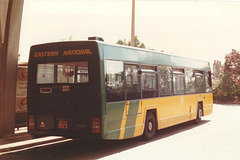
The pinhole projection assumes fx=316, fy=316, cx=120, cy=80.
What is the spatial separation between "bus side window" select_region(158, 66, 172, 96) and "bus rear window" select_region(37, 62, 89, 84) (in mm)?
3853

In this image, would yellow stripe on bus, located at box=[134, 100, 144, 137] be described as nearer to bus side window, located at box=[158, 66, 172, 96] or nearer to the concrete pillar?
bus side window, located at box=[158, 66, 172, 96]

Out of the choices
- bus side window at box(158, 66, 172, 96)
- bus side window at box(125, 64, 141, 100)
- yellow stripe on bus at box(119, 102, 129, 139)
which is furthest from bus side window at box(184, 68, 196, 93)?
yellow stripe on bus at box(119, 102, 129, 139)

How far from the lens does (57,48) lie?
8836 mm

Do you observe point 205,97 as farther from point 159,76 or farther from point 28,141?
point 28,141

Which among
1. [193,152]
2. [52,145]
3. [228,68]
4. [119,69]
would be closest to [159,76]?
[119,69]

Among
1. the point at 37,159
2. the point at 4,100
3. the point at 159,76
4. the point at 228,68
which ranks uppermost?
the point at 228,68

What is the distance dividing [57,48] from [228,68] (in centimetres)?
3045

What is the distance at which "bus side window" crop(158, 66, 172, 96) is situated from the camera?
38.0 ft

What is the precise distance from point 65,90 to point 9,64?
3085 mm

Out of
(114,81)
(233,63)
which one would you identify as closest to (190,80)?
(114,81)

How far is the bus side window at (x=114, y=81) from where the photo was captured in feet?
28.0

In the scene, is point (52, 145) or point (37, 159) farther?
point (52, 145)

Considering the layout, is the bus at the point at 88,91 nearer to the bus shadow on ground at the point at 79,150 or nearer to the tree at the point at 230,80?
the bus shadow on ground at the point at 79,150

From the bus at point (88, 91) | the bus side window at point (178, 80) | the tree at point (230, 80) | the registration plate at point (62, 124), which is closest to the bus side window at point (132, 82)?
the bus at point (88, 91)
